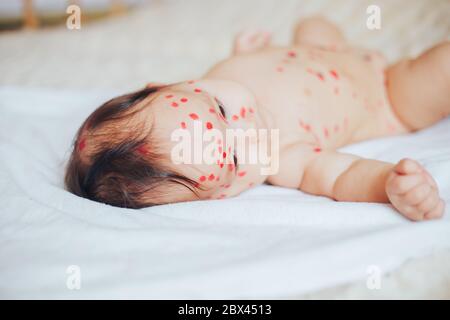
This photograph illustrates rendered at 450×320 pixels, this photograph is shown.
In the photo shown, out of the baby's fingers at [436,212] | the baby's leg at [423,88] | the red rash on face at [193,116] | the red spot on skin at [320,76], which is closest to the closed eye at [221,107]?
the red rash on face at [193,116]

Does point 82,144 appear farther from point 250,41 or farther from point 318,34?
point 318,34

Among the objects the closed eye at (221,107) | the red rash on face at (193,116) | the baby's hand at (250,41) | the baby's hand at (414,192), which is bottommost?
the baby's hand at (414,192)

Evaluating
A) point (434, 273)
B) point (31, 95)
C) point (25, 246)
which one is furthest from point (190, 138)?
point (31, 95)

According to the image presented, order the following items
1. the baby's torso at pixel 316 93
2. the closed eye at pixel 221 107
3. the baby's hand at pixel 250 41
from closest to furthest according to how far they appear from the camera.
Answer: the closed eye at pixel 221 107 < the baby's torso at pixel 316 93 < the baby's hand at pixel 250 41

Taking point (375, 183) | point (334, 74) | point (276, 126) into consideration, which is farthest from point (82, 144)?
point (334, 74)

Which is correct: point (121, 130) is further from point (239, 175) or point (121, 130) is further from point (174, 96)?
point (239, 175)

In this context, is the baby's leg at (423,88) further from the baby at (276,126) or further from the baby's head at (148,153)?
the baby's head at (148,153)

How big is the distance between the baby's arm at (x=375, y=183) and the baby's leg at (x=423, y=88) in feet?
1.16

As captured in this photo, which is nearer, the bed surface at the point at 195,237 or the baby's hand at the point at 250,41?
the bed surface at the point at 195,237

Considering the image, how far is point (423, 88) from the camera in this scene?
121 cm

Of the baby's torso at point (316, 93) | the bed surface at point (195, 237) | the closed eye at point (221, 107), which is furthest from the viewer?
the baby's torso at point (316, 93)

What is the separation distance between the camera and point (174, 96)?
0.92 metres

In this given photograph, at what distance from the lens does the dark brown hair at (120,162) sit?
0.85m

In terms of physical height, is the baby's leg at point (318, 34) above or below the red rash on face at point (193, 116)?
above
